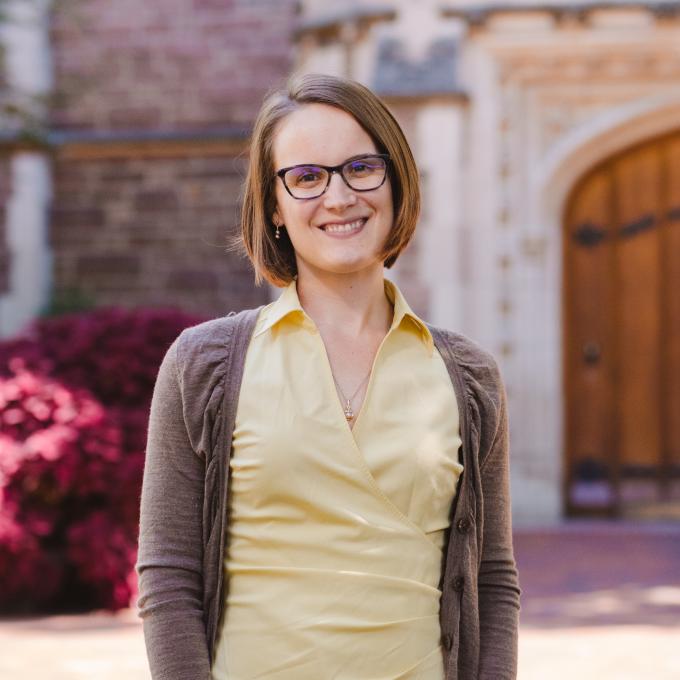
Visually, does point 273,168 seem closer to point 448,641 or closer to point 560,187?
point 448,641

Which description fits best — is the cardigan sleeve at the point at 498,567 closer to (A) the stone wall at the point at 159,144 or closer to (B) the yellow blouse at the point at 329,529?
(B) the yellow blouse at the point at 329,529

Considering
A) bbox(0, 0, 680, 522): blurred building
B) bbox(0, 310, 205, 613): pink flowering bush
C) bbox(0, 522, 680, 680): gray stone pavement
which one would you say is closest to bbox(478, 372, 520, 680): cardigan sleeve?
bbox(0, 522, 680, 680): gray stone pavement

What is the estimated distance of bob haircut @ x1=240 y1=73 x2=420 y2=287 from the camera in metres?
1.60

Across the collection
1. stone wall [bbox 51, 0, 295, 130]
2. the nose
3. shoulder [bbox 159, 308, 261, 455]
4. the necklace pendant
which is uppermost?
stone wall [bbox 51, 0, 295, 130]

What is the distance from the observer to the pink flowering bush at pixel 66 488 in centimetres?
549

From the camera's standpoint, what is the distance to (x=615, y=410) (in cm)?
832

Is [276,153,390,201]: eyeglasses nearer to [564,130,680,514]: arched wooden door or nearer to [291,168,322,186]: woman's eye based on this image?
[291,168,322,186]: woman's eye

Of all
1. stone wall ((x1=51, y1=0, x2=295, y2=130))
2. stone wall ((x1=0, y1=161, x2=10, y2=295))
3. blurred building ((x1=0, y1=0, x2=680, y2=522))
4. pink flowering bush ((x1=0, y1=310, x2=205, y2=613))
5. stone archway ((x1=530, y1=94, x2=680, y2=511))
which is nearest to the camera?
pink flowering bush ((x1=0, y1=310, x2=205, y2=613))

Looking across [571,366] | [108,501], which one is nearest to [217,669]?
[108,501]

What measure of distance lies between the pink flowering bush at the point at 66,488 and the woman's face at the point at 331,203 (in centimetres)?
409

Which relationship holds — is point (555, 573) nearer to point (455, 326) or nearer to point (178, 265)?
point (455, 326)

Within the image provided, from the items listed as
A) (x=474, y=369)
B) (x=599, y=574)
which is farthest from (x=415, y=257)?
(x=474, y=369)

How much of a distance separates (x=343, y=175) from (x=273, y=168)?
0.12 m

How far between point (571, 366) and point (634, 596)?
109 inches
